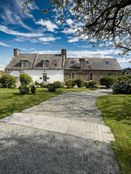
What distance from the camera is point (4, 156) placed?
3918 millimetres

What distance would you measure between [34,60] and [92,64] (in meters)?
13.2

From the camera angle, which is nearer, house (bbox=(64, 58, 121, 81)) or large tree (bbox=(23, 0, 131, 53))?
large tree (bbox=(23, 0, 131, 53))

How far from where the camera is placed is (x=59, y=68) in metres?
37.9

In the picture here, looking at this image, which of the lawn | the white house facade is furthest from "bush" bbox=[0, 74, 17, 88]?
the white house facade

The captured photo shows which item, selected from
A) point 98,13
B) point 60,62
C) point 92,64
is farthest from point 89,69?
point 98,13

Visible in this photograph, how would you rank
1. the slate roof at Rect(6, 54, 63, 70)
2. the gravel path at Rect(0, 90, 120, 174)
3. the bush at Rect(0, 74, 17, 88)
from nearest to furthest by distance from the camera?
1. the gravel path at Rect(0, 90, 120, 174)
2. the bush at Rect(0, 74, 17, 88)
3. the slate roof at Rect(6, 54, 63, 70)

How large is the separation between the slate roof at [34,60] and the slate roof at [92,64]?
220 cm

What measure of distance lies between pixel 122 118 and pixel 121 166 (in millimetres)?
4619

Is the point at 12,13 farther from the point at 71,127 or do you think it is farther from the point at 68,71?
the point at 68,71

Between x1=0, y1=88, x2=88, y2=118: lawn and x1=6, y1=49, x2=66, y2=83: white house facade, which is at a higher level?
x1=6, y1=49, x2=66, y2=83: white house facade

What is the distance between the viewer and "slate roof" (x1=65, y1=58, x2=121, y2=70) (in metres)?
38.6

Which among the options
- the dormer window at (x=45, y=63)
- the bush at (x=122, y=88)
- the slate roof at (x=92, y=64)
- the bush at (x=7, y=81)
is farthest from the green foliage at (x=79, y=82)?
the dormer window at (x=45, y=63)

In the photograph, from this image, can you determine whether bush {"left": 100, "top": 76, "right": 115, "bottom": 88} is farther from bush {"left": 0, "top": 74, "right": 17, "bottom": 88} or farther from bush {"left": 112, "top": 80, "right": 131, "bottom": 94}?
bush {"left": 0, "top": 74, "right": 17, "bottom": 88}

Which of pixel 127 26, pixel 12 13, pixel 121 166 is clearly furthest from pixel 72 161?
pixel 127 26
